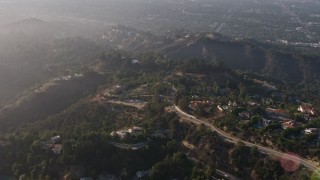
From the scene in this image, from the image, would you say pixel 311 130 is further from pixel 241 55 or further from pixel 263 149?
pixel 241 55

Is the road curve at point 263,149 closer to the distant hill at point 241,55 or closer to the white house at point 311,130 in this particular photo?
the white house at point 311,130

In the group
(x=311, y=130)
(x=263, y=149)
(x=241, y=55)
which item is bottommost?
(x=241, y=55)

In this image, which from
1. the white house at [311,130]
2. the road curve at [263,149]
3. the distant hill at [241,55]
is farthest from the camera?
the distant hill at [241,55]

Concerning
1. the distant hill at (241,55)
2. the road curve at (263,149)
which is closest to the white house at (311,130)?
the road curve at (263,149)

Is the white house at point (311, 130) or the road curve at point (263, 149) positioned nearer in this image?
the road curve at point (263, 149)

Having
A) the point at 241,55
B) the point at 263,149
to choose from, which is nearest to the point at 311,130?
the point at 263,149

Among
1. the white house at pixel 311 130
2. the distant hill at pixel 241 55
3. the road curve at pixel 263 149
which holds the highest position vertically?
the white house at pixel 311 130

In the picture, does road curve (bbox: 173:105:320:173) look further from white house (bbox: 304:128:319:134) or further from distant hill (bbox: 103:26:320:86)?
distant hill (bbox: 103:26:320:86)

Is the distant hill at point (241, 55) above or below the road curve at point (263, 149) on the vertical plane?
below

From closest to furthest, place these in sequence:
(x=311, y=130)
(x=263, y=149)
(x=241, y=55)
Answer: (x=263, y=149) < (x=311, y=130) < (x=241, y=55)

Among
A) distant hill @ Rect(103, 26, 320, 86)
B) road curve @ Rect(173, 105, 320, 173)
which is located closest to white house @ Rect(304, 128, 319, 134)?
road curve @ Rect(173, 105, 320, 173)

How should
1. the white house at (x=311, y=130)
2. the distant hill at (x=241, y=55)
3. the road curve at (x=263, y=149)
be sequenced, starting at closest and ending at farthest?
the road curve at (x=263, y=149) → the white house at (x=311, y=130) → the distant hill at (x=241, y=55)
